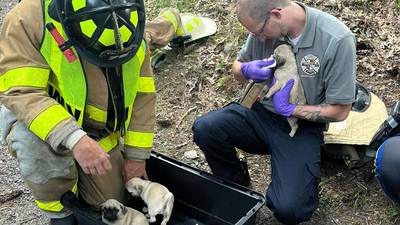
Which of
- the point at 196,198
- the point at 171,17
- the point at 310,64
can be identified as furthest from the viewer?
the point at 171,17

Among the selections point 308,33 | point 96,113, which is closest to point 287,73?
point 308,33

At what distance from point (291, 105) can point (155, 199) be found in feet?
2.80

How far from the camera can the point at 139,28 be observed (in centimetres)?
249

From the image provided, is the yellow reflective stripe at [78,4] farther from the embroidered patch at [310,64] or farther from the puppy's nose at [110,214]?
the embroidered patch at [310,64]

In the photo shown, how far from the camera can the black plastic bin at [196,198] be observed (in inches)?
108

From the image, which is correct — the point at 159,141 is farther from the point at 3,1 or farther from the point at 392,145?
the point at 3,1

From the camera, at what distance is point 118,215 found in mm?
2693

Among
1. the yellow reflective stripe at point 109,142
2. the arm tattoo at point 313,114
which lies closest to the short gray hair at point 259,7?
the arm tattoo at point 313,114

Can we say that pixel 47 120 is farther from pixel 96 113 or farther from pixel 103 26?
pixel 103 26

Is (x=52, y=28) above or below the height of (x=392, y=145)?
above

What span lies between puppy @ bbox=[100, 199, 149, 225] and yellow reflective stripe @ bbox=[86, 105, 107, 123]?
42cm

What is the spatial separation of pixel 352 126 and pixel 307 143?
1.49 ft

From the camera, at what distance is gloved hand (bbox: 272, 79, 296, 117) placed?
281 centimetres

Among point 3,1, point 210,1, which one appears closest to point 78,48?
point 210,1
